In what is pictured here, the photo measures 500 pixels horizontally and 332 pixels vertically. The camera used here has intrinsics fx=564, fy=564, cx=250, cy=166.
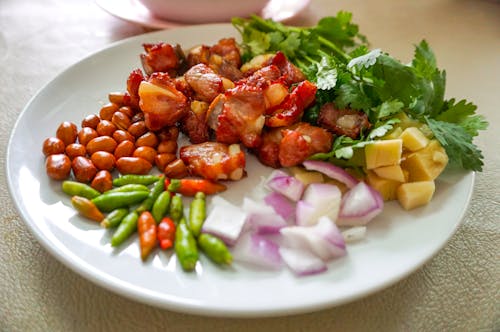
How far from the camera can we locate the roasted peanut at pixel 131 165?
189 centimetres

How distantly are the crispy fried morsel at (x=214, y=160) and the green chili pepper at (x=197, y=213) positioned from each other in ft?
0.34

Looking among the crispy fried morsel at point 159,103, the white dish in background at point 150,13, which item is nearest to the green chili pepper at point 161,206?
the crispy fried morsel at point 159,103

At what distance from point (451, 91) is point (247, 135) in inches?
46.7

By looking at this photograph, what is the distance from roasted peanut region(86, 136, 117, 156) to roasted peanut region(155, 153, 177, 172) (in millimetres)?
167

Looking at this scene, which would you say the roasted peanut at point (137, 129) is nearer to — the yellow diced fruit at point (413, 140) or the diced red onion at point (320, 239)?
the diced red onion at point (320, 239)

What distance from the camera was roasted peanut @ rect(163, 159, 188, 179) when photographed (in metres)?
1.90

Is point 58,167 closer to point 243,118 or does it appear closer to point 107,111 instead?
point 107,111

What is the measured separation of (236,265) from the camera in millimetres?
1582

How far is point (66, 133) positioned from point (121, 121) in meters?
0.20

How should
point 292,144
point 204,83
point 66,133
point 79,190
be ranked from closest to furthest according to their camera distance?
point 79,190, point 292,144, point 66,133, point 204,83

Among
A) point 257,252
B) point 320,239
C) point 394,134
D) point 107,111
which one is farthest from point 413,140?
point 107,111

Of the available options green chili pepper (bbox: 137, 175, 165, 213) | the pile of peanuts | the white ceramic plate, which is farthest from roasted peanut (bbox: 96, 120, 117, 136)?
green chili pepper (bbox: 137, 175, 165, 213)

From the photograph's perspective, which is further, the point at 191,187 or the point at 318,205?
the point at 191,187

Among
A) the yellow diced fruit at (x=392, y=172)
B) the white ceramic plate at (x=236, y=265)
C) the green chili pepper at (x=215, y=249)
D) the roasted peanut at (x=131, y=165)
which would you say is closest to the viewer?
the white ceramic plate at (x=236, y=265)
